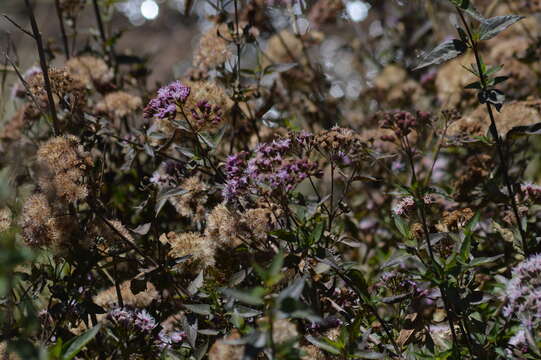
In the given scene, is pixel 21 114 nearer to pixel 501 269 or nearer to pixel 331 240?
pixel 331 240

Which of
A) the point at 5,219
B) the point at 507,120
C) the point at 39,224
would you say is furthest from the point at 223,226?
the point at 507,120

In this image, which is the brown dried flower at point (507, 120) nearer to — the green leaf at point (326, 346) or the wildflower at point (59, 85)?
the green leaf at point (326, 346)

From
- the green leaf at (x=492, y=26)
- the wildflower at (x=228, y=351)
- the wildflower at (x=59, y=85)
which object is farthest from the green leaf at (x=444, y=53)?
the wildflower at (x=59, y=85)

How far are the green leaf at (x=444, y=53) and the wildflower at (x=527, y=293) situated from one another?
1.78ft

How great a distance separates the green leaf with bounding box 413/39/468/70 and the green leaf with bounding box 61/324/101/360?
99cm

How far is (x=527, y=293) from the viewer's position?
1.35m

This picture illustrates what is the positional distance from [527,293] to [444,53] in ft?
2.08

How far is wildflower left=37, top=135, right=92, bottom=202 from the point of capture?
1.44 meters

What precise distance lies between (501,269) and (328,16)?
1734 mm

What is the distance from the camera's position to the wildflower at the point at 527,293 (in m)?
1.30

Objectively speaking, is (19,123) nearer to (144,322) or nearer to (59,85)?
(59,85)

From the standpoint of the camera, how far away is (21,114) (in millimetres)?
2396

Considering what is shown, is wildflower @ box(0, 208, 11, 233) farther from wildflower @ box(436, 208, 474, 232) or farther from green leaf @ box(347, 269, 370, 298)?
wildflower @ box(436, 208, 474, 232)

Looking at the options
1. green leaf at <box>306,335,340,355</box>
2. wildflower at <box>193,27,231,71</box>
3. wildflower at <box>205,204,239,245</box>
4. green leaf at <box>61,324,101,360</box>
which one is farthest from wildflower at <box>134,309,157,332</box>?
wildflower at <box>193,27,231,71</box>
